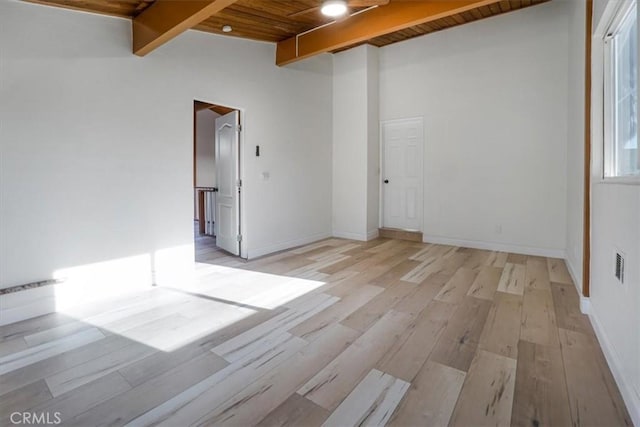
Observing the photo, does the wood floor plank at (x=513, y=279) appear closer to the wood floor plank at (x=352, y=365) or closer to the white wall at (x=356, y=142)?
the wood floor plank at (x=352, y=365)

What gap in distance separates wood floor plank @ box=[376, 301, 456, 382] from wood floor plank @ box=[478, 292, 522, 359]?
0.29 meters

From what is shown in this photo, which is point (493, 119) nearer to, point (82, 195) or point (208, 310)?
point (208, 310)

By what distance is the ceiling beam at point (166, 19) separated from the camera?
8.63 ft

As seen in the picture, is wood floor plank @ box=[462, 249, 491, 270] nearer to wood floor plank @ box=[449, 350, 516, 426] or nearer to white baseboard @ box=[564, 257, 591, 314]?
white baseboard @ box=[564, 257, 591, 314]

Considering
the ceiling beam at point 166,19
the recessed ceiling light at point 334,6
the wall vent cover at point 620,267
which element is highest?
the recessed ceiling light at point 334,6

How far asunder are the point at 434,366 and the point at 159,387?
156 centimetres

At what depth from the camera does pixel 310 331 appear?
96.4 inches

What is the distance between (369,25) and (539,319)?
11.0 ft

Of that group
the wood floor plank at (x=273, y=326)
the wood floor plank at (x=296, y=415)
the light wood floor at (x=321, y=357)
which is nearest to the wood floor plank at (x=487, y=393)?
the light wood floor at (x=321, y=357)

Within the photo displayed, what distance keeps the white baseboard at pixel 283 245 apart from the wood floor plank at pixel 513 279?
2.88 m

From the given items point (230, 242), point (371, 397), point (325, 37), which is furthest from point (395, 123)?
point (371, 397)

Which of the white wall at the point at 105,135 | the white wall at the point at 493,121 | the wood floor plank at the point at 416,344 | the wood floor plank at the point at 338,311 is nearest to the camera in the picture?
the wood floor plank at the point at 416,344

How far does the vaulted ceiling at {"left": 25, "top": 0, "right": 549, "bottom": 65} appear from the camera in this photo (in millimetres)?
2887
